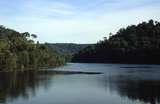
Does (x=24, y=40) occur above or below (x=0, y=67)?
above

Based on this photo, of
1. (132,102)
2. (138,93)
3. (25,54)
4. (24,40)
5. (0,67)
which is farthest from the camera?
(24,40)

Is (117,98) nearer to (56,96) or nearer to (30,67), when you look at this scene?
(56,96)

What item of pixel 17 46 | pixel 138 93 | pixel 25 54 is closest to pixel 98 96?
pixel 138 93

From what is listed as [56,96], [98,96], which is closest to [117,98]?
[98,96]

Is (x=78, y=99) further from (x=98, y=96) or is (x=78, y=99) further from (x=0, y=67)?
(x=0, y=67)

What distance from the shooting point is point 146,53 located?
590 ft

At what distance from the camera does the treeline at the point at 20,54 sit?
111375 mm

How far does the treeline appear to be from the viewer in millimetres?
111375

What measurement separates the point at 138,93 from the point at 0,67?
66384 millimetres

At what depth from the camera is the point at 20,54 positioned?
125250 millimetres

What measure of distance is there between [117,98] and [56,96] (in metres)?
7.29

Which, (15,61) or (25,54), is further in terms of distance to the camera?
(25,54)

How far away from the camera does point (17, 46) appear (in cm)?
13412

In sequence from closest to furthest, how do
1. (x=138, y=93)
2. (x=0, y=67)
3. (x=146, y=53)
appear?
(x=138, y=93)
(x=0, y=67)
(x=146, y=53)
